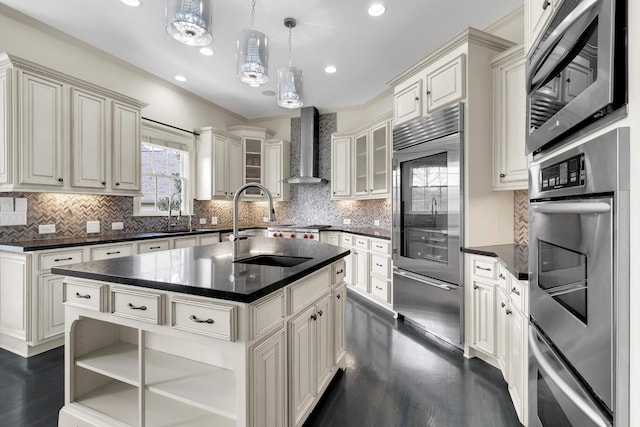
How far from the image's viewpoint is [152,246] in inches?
140

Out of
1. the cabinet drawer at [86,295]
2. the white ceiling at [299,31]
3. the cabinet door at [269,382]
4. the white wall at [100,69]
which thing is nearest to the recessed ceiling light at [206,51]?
the white ceiling at [299,31]

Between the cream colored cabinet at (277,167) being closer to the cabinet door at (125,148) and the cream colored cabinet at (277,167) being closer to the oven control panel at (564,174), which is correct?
the cabinet door at (125,148)

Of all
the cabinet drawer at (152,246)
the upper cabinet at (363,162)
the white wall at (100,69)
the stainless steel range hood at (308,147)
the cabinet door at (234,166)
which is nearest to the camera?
the white wall at (100,69)

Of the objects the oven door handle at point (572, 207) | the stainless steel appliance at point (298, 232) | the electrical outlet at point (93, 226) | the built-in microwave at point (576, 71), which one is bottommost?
the stainless steel appliance at point (298, 232)

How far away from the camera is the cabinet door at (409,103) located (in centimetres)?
301

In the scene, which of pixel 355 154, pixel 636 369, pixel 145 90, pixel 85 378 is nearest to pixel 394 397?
pixel 636 369

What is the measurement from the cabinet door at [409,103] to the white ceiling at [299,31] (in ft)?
1.97

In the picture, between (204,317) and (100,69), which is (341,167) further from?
(204,317)

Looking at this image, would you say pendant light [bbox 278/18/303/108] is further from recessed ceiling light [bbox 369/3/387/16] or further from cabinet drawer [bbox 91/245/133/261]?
cabinet drawer [bbox 91/245/133/261]

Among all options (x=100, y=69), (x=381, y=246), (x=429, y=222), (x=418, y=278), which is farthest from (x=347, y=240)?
(x=100, y=69)

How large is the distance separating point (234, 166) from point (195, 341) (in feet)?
14.8

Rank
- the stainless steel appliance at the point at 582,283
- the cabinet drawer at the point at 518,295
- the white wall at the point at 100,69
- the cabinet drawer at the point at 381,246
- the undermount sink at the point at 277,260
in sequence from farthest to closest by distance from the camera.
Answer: the cabinet drawer at the point at 381,246 < the white wall at the point at 100,69 < the undermount sink at the point at 277,260 < the cabinet drawer at the point at 518,295 < the stainless steel appliance at the point at 582,283

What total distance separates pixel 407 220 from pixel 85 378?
2.88 m

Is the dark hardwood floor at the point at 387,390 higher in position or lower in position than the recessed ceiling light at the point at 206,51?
lower
